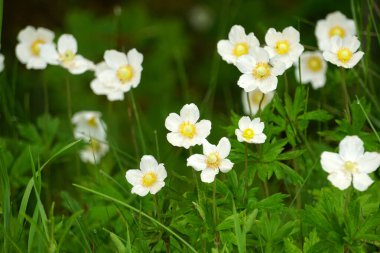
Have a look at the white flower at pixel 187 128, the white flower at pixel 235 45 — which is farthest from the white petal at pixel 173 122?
the white flower at pixel 235 45

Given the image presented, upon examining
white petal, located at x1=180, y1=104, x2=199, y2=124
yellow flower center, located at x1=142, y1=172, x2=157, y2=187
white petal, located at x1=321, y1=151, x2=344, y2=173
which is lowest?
yellow flower center, located at x1=142, y1=172, x2=157, y2=187

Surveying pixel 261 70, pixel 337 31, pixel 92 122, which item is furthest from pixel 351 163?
pixel 92 122

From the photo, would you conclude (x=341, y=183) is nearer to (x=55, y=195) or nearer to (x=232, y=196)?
(x=232, y=196)

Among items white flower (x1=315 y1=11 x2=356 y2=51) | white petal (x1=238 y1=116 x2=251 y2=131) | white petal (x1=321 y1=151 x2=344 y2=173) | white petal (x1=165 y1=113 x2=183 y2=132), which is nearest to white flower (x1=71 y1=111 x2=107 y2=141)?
white flower (x1=315 y1=11 x2=356 y2=51)

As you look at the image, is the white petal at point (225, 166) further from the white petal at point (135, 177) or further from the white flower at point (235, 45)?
the white flower at point (235, 45)

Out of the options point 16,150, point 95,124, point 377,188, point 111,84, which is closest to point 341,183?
point 377,188

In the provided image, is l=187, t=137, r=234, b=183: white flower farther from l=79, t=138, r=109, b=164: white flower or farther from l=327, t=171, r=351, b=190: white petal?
l=79, t=138, r=109, b=164: white flower

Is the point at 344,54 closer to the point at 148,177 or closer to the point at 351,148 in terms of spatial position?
the point at 351,148
